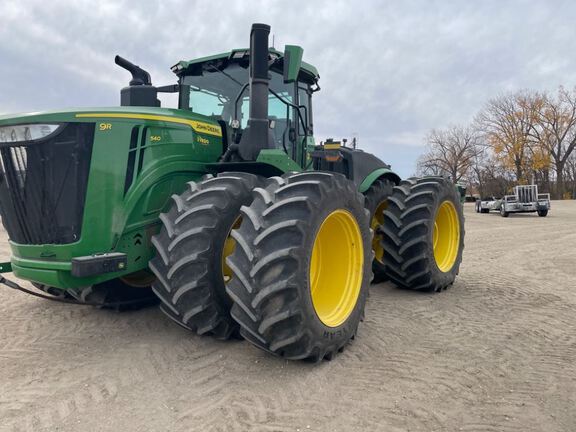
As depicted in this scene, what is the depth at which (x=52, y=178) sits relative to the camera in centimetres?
325

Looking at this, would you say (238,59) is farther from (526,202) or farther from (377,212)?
(526,202)

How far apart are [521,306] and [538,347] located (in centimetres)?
140

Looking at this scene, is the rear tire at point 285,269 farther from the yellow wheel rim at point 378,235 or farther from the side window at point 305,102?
the yellow wheel rim at point 378,235

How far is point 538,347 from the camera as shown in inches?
150

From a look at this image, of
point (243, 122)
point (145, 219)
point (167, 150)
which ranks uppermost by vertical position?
point (243, 122)

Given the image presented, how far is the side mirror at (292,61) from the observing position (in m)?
4.00

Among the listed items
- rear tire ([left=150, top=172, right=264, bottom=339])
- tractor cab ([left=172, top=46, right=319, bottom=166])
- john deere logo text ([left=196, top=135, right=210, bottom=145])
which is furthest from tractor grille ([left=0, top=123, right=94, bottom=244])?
tractor cab ([left=172, top=46, right=319, bottom=166])

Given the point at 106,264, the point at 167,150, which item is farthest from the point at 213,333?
the point at 167,150

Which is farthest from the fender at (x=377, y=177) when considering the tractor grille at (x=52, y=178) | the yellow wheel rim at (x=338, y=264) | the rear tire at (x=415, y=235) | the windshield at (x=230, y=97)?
the tractor grille at (x=52, y=178)

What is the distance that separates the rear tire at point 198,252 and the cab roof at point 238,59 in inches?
75.0

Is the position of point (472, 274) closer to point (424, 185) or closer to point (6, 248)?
point (424, 185)

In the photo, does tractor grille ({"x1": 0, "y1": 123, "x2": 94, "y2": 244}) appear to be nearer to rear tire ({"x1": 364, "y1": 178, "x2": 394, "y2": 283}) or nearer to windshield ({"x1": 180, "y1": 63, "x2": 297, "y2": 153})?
windshield ({"x1": 180, "y1": 63, "x2": 297, "y2": 153})

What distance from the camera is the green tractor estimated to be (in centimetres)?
308

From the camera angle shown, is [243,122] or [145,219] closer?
[145,219]
